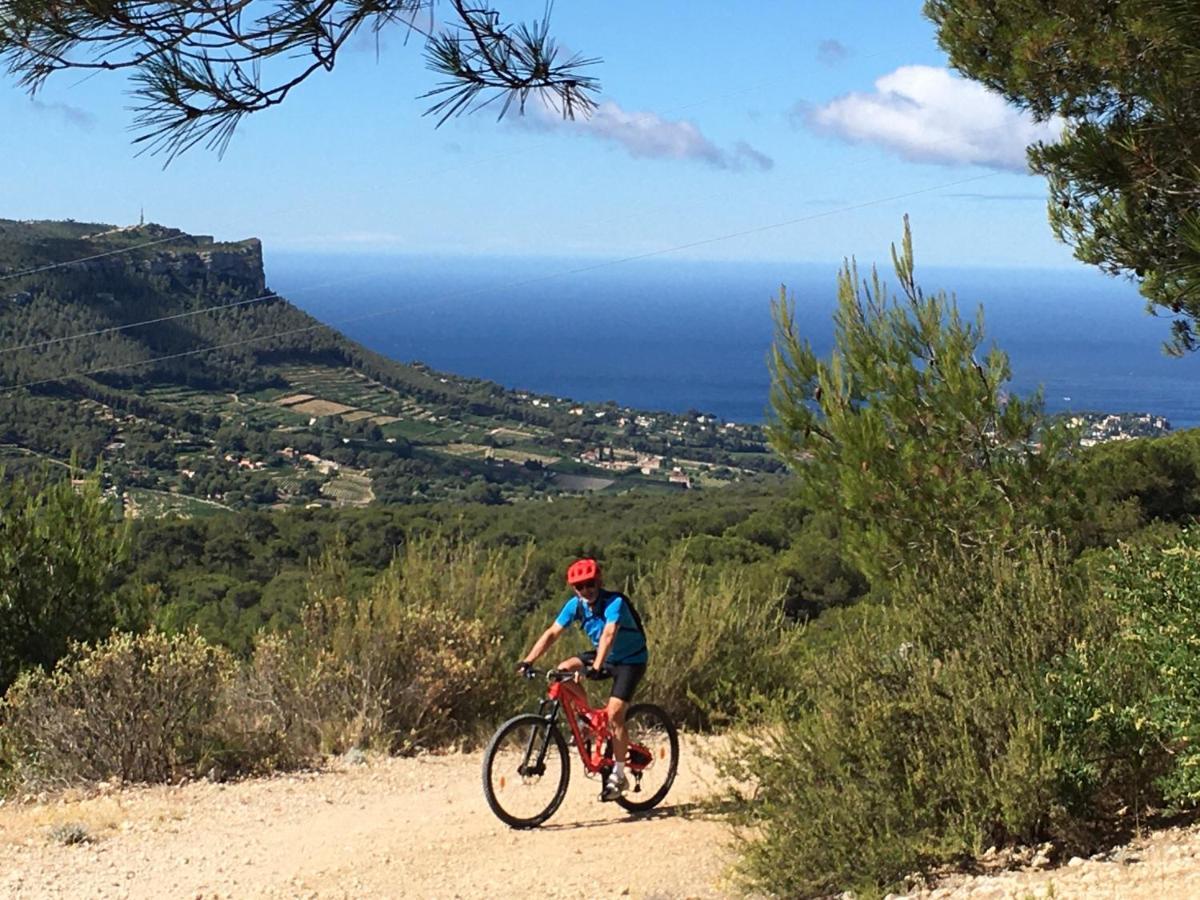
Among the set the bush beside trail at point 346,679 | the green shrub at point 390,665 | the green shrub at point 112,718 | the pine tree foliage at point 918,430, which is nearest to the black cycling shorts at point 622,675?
the bush beside trail at point 346,679

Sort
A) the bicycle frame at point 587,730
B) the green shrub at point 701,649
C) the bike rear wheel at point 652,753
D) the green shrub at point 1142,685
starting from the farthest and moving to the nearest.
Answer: the green shrub at point 701,649, the bike rear wheel at point 652,753, the bicycle frame at point 587,730, the green shrub at point 1142,685

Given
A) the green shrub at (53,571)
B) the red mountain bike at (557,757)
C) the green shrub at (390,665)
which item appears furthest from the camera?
the green shrub at (53,571)

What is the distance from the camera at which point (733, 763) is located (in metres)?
5.43

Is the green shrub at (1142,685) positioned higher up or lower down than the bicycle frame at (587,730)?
higher up

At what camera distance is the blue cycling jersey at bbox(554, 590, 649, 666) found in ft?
21.4

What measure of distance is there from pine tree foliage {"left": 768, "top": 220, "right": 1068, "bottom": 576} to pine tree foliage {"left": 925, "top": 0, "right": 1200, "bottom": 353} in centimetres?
107

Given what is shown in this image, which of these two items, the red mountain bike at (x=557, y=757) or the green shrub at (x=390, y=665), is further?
the green shrub at (x=390, y=665)

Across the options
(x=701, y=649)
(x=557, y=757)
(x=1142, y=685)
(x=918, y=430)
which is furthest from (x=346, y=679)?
(x=1142, y=685)

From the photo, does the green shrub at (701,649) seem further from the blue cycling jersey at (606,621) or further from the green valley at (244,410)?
the green valley at (244,410)

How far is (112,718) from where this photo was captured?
24.8ft

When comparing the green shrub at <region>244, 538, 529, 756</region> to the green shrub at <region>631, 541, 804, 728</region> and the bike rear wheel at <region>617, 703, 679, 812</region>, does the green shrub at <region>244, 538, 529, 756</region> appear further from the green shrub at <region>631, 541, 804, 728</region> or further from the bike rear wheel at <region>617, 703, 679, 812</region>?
the bike rear wheel at <region>617, 703, 679, 812</region>

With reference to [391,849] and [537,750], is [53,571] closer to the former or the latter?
[391,849]

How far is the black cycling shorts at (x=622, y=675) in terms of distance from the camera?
6.57 metres

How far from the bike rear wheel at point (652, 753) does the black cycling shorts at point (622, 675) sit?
0.95ft
